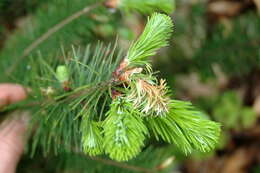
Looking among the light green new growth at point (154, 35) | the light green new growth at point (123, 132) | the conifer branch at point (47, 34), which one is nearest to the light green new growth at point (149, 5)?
the conifer branch at point (47, 34)

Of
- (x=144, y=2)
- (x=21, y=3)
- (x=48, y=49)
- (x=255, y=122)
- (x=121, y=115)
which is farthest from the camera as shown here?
(x=255, y=122)

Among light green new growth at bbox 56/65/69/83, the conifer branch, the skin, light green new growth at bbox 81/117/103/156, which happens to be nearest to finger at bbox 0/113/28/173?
the skin

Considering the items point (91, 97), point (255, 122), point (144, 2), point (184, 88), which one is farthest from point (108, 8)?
point (255, 122)

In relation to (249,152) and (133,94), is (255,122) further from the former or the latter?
(133,94)

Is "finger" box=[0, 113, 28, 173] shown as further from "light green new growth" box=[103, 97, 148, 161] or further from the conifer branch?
"light green new growth" box=[103, 97, 148, 161]

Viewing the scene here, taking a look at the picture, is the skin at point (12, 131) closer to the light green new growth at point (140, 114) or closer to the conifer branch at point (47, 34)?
the conifer branch at point (47, 34)

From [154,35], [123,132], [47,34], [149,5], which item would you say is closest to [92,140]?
[123,132]
